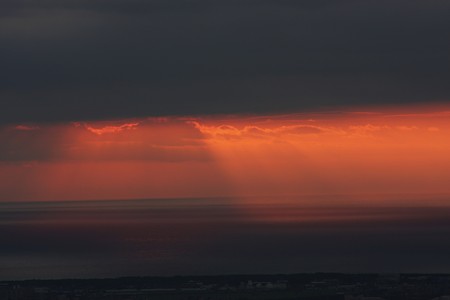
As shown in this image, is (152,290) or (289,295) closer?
(289,295)

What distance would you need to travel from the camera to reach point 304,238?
19525cm

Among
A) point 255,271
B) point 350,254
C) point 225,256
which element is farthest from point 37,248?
point 255,271

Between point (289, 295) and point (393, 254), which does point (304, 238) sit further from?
point (289, 295)

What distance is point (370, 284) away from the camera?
8838 centimetres

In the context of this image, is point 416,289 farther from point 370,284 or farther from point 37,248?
point 37,248

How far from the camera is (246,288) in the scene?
283ft

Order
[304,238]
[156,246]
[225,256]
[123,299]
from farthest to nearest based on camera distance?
[304,238]
[156,246]
[225,256]
[123,299]

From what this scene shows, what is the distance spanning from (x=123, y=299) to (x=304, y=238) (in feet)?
397

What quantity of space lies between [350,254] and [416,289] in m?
67.8

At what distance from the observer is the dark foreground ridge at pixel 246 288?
3036 inches

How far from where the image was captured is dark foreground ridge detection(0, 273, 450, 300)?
77.1 m

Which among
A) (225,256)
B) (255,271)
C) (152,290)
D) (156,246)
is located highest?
(156,246)

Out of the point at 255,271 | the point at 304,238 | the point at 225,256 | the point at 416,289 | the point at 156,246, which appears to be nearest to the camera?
the point at 416,289

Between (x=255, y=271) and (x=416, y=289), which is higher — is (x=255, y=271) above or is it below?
above
